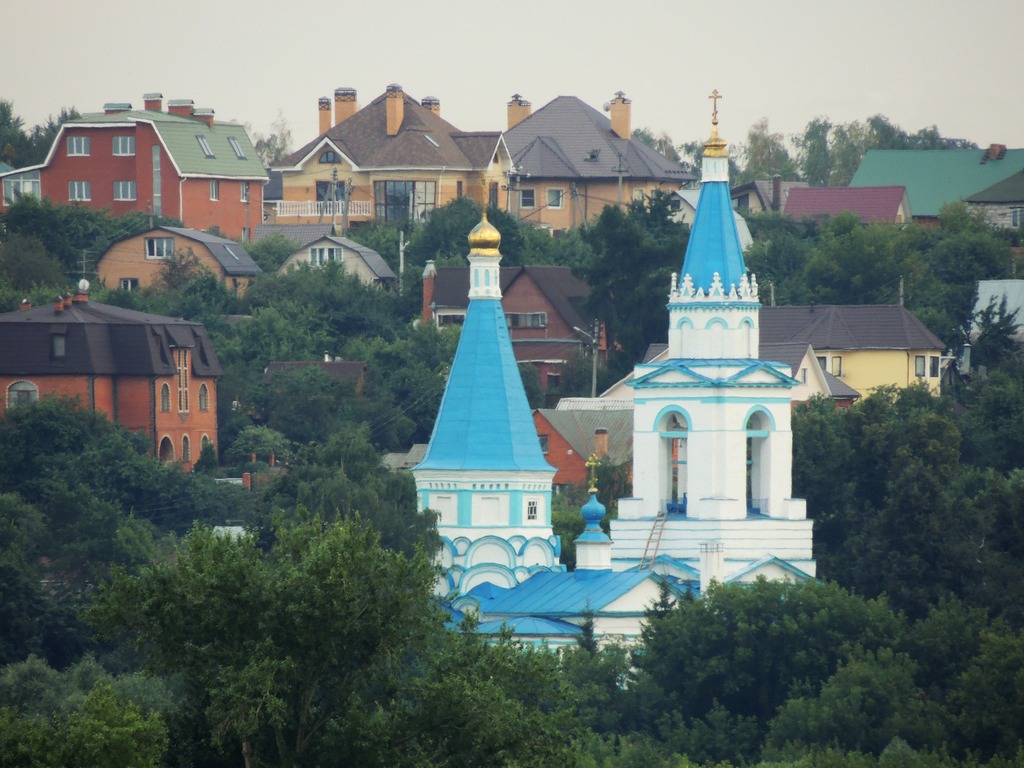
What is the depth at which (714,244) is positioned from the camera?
4916cm

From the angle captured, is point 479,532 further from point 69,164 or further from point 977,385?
point 69,164

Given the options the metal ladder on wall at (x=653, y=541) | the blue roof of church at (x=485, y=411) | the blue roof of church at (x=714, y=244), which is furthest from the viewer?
the blue roof of church at (x=485, y=411)

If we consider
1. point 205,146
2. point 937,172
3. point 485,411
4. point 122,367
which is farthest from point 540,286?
point 937,172

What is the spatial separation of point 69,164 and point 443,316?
584 inches

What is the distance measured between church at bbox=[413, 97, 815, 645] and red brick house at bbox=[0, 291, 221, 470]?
16.8 m

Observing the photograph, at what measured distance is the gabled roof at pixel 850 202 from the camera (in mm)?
89188

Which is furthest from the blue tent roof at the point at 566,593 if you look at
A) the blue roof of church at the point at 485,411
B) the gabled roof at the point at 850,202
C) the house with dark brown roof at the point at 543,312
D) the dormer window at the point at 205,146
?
the gabled roof at the point at 850,202

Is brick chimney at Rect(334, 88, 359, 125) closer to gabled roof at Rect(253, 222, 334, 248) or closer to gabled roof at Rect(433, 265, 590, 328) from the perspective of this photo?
gabled roof at Rect(253, 222, 334, 248)

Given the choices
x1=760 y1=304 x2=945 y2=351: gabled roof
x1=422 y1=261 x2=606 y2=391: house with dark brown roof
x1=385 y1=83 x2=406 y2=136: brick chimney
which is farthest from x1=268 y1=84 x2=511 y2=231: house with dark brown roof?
x1=760 y1=304 x2=945 y2=351: gabled roof

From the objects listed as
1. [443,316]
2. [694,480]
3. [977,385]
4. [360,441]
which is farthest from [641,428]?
[443,316]

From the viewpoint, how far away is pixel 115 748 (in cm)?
3042

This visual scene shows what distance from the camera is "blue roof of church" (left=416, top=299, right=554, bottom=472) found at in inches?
1946

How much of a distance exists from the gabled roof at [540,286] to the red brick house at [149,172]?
11277mm

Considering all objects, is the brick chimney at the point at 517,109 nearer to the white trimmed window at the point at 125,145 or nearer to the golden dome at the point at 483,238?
the white trimmed window at the point at 125,145
